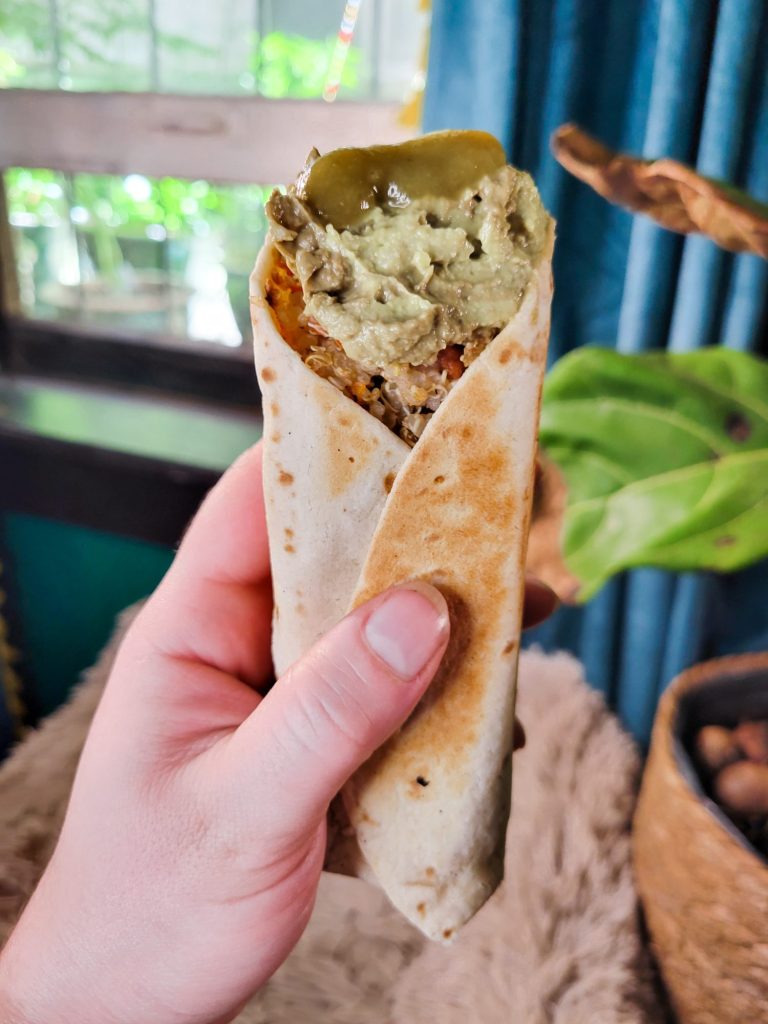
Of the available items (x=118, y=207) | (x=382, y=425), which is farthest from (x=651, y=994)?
(x=118, y=207)

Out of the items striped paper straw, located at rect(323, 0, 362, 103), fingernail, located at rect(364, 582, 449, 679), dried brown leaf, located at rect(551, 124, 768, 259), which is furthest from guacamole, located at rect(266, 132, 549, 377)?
striped paper straw, located at rect(323, 0, 362, 103)

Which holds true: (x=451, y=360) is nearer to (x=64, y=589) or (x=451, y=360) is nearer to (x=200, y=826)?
(x=200, y=826)

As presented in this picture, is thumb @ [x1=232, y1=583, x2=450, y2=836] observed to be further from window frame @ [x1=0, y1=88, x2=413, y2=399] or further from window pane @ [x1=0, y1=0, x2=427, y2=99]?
window pane @ [x1=0, y1=0, x2=427, y2=99]

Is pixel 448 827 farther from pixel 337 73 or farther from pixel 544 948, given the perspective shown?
pixel 337 73

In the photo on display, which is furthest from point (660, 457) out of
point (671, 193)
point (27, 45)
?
point (27, 45)

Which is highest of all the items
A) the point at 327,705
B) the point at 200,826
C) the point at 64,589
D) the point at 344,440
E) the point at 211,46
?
the point at 211,46

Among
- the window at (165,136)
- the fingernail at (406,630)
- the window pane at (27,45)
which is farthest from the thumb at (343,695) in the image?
the window pane at (27,45)
